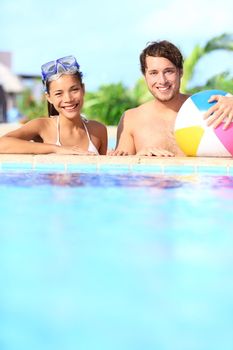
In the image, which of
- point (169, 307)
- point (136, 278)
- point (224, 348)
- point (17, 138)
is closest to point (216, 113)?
point (17, 138)

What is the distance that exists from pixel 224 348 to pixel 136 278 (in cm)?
87

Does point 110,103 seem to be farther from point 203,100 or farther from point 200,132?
point 200,132

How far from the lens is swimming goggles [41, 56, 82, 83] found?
5961 mm

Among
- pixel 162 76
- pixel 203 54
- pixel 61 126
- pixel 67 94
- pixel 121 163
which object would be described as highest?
pixel 203 54

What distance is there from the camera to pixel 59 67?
5.96 meters

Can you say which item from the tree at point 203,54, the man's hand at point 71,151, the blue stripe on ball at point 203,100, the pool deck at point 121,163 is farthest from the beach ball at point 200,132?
the tree at point 203,54

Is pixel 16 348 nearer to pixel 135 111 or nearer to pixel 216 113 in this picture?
pixel 216 113

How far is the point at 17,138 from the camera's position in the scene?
20.0ft

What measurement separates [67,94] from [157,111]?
0.95 m

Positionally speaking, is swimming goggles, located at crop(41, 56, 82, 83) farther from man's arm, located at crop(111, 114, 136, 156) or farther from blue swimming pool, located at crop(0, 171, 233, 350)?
blue swimming pool, located at crop(0, 171, 233, 350)

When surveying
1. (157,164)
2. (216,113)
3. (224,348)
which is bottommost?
(224,348)

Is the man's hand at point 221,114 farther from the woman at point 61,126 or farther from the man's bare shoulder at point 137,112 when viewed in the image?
the woman at point 61,126

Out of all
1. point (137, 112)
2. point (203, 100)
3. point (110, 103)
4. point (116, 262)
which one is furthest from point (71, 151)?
point (110, 103)

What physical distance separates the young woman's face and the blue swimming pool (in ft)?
2.32
